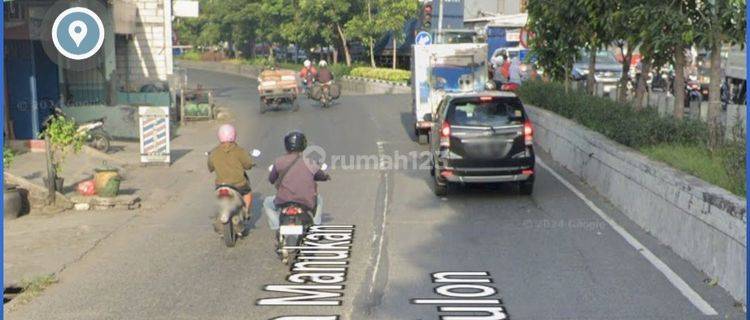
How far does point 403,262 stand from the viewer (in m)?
10.4

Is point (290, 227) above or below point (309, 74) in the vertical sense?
below

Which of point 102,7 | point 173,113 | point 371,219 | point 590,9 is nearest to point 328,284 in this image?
point 371,219

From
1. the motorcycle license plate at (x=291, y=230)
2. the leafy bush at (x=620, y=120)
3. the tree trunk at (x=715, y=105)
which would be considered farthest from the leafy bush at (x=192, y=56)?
the motorcycle license plate at (x=291, y=230)

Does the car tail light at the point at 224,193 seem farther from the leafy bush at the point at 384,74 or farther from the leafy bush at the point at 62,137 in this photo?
the leafy bush at the point at 384,74

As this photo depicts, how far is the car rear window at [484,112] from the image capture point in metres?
14.7

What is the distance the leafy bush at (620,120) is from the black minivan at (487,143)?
1.67 metres

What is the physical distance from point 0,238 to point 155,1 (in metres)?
29.0

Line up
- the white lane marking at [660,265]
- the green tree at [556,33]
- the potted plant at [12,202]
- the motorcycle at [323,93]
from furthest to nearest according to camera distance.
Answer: the motorcycle at [323,93] → the green tree at [556,33] → the potted plant at [12,202] → the white lane marking at [660,265]

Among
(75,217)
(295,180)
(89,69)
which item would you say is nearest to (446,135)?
(295,180)

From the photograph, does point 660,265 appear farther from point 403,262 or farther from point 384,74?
point 384,74

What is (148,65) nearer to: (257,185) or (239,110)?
(239,110)

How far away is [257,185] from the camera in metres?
17.1

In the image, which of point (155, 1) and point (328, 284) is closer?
point (328, 284)

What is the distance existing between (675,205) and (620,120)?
18.0 ft
